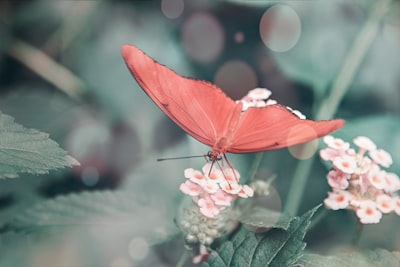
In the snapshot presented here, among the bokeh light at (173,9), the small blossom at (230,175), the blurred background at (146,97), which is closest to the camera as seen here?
the small blossom at (230,175)

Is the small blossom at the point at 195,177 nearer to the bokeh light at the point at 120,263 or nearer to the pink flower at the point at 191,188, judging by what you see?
the pink flower at the point at 191,188

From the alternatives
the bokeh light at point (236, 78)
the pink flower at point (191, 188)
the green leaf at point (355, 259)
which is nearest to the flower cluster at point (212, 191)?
the pink flower at point (191, 188)

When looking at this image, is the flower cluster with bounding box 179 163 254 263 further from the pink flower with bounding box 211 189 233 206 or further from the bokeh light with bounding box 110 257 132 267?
the bokeh light with bounding box 110 257 132 267

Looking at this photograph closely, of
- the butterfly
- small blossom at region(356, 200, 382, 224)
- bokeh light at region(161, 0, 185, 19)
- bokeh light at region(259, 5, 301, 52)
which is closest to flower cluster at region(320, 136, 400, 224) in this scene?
small blossom at region(356, 200, 382, 224)

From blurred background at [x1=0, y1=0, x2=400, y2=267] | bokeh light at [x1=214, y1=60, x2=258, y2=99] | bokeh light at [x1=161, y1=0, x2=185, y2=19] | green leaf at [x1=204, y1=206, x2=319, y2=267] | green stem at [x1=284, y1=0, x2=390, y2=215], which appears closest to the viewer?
green leaf at [x1=204, y1=206, x2=319, y2=267]

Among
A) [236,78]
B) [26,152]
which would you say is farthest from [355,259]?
[236,78]
